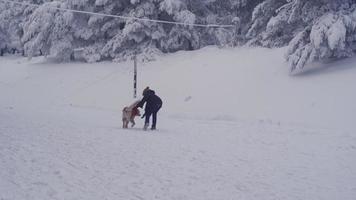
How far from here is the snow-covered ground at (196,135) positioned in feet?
26.3

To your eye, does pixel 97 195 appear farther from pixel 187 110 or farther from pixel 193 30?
pixel 193 30

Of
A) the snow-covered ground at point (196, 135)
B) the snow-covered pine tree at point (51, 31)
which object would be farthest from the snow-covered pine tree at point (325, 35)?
the snow-covered pine tree at point (51, 31)

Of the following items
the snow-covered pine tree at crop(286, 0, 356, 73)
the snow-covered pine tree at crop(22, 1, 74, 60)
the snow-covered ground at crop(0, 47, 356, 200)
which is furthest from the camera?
the snow-covered pine tree at crop(22, 1, 74, 60)

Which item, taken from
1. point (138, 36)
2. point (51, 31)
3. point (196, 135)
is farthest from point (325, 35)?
point (51, 31)

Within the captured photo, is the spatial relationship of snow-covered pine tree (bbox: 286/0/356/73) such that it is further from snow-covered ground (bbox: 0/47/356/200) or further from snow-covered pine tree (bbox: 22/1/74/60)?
snow-covered pine tree (bbox: 22/1/74/60)

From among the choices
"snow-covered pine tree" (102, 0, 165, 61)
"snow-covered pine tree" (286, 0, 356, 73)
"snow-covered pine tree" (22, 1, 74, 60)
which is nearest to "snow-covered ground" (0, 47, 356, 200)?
"snow-covered pine tree" (286, 0, 356, 73)

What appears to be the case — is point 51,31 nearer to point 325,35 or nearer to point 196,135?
point 325,35

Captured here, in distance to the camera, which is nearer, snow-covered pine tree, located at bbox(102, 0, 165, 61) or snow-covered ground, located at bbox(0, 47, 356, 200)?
snow-covered ground, located at bbox(0, 47, 356, 200)

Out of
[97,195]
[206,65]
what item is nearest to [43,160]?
[97,195]

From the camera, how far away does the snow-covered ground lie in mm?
8016

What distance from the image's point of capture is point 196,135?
1427 cm

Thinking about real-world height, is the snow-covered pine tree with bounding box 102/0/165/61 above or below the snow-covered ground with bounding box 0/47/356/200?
above

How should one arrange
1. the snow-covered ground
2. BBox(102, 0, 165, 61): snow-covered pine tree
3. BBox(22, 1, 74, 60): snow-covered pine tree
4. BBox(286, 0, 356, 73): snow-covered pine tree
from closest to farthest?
1. the snow-covered ground
2. BBox(286, 0, 356, 73): snow-covered pine tree
3. BBox(102, 0, 165, 61): snow-covered pine tree
4. BBox(22, 1, 74, 60): snow-covered pine tree

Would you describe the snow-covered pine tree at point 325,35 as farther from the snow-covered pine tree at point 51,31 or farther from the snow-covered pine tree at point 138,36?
the snow-covered pine tree at point 51,31
